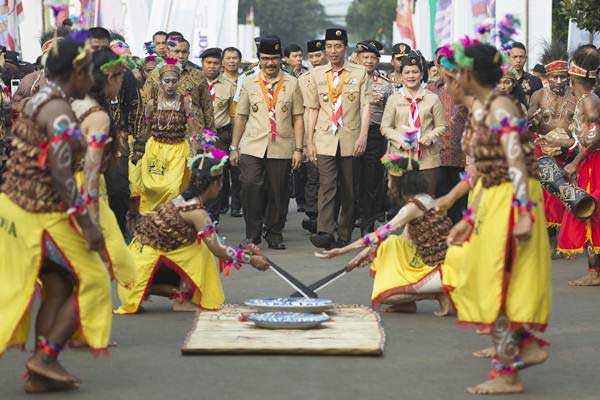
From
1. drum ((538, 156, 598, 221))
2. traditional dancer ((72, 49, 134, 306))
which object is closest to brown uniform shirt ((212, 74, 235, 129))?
drum ((538, 156, 598, 221))

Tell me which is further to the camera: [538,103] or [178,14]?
[178,14]

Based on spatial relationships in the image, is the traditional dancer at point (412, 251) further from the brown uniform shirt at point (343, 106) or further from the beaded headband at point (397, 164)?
the brown uniform shirt at point (343, 106)

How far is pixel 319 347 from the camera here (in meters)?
8.61

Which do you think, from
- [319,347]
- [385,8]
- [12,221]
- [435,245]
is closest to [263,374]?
[319,347]

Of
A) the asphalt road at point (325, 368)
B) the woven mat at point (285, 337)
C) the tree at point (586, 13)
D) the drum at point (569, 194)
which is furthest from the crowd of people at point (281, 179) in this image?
the tree at point (586, 13)

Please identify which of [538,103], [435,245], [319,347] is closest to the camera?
[319,347]

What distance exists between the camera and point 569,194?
12.5 meters

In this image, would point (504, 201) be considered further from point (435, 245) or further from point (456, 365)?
point (435, 245)

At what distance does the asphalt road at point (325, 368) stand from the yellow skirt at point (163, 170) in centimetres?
371

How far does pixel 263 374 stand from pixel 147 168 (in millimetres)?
6560

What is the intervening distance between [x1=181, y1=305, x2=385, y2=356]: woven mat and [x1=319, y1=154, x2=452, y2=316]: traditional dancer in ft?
1.39

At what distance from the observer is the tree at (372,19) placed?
466ft

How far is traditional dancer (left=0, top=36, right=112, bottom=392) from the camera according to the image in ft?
23.4

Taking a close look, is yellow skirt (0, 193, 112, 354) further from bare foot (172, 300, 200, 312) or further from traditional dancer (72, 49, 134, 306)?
bare foot (172, 300, 200, 312)
